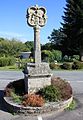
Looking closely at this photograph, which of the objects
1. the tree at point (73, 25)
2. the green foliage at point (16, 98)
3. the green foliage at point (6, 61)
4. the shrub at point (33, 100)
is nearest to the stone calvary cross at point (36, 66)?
the green foliage at point (16, 98)

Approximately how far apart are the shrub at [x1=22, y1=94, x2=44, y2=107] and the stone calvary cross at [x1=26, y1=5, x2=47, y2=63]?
1.63 m

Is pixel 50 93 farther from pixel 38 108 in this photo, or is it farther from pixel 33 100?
pixel 38 108

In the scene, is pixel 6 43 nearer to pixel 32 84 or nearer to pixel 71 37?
pixel 71 37

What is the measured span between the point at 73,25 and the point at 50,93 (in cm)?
4145

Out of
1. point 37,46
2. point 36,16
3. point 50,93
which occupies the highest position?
point 36,16

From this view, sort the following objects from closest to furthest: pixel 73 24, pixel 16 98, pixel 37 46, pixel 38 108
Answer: pixel 38 108 → pixel 16 98 → pixel 37 46 → pixel 73 24

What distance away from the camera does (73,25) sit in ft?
173

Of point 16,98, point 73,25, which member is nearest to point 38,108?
point 16,98

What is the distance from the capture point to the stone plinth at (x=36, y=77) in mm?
12665

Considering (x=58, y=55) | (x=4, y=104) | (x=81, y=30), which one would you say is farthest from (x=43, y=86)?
(x=58, y=55)

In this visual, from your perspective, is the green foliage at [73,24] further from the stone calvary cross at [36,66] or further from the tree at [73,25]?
the stone calvary cross at [36,66]

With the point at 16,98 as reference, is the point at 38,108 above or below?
below

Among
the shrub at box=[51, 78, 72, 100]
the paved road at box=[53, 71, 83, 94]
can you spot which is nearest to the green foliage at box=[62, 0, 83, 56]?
the paved road at box=[53, 71, 83, 94]

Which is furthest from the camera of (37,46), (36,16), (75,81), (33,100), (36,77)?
(75,81)
